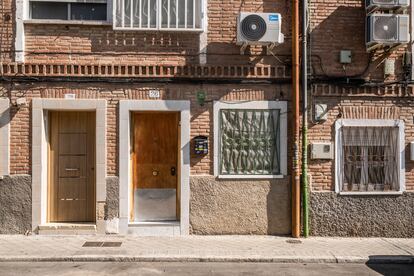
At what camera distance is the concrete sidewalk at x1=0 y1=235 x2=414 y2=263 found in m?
7.80

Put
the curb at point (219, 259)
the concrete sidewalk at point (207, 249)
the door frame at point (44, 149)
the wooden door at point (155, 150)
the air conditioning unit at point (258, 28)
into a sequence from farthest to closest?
the wooden door at point (155, 150) → the door frame at point (44, 149) → the air conditioning unit at point (258, 28) → the concrete sidewalk at point (207, 249) → the curb at point (219, 259)

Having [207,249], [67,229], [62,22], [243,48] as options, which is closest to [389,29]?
[243,48]

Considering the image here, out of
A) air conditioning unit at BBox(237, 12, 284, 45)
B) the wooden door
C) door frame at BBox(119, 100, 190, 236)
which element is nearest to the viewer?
air conditioning unit at BBox(237, 12, 284, 45)

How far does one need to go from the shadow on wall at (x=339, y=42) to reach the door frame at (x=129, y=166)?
289 cm

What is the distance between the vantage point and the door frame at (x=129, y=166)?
9375 mm

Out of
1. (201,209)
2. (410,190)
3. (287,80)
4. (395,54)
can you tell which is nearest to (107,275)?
(201,209)

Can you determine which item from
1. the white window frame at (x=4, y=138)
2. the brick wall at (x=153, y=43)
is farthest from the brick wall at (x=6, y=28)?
the white window frame at (x=4, y=138)

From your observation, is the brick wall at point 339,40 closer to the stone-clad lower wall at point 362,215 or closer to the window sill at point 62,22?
the stone-clad lower wall at point 362,215

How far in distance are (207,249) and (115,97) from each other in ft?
11.5

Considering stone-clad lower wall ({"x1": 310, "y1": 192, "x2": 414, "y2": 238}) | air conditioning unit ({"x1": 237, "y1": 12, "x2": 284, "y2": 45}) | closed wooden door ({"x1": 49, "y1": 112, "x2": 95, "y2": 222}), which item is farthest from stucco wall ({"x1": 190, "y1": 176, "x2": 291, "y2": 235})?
air conditioning unit ({"x1": 237, "y1": 12, "x2": 284, "y2": 45})

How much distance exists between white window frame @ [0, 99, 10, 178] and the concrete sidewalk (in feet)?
4.40

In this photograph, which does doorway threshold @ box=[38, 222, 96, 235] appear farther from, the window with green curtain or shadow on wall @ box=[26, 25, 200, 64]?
shadow on wall @ box=[26, 25, 200, 64]

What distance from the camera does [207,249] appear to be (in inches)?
327

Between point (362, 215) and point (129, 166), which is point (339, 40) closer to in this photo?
point (362, 215)
